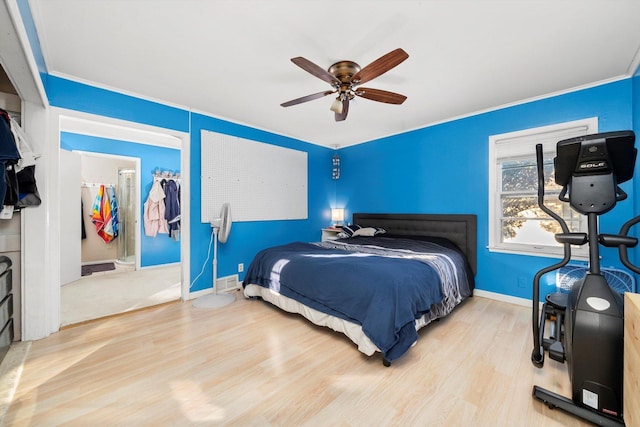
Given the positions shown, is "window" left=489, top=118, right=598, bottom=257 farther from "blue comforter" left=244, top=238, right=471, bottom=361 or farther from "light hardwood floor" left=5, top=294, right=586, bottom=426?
"light hardwood floor" left=5, top=294, right=586, bottom=426

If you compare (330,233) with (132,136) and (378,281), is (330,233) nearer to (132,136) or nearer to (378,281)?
(378,281)

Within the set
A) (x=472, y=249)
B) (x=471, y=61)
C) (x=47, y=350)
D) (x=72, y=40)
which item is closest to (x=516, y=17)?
(x=471, y=61)

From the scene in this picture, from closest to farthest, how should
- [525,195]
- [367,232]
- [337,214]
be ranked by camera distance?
[525,195] < [367,232] < [337,214]

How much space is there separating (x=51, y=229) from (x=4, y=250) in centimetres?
32

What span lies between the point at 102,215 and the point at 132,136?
72.6 inches

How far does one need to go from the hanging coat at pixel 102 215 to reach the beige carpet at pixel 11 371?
359 cm

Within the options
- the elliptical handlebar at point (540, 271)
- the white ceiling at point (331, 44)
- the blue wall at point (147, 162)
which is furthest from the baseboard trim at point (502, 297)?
the blue wall at point (147, 162)

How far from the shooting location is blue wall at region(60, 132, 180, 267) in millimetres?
4441

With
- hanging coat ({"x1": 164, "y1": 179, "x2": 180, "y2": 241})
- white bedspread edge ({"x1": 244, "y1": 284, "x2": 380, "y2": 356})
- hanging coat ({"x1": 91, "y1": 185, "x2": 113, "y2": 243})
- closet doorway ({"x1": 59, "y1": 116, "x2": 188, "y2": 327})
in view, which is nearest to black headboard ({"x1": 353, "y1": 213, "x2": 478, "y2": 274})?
white bedspread edge ({"x1": 244, "y1": 284, "x2": 380, "y2": 356})

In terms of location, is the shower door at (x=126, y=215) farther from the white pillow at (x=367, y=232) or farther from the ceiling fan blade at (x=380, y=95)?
the ceiling fan blade at (x=380, y=95)

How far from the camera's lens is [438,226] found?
12.4 ft

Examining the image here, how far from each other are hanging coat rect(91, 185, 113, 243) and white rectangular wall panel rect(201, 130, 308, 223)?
10.5 feet

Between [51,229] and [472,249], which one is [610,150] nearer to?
[472,249]

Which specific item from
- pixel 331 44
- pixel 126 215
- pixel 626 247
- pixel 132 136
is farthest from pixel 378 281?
pixel 126 215
